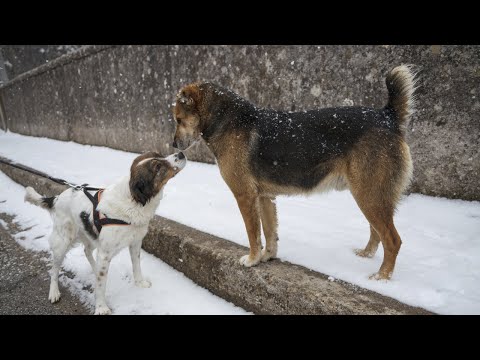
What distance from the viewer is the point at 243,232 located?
11.0ft

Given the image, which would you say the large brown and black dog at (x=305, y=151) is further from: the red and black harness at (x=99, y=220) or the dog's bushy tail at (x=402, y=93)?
the red and black harness at (x=99, y=220)

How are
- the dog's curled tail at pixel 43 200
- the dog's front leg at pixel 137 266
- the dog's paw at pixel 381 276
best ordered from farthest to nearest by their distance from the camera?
1. the dog's curled tail at pixel 43 200
2. the dog's front leg at pixel 137 266
3. the dog's paw at pixel 381 276

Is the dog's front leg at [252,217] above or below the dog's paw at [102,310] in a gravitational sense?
above

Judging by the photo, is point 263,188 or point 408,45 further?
point 408,45

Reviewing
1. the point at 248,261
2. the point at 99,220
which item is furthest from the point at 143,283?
the point at 248,261

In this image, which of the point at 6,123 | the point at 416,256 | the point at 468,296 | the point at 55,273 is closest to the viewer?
the point at 468,296

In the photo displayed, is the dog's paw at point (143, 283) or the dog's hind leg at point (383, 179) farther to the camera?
the dog's paw at point (143, 283)

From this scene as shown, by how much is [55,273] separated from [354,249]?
294 centimetres

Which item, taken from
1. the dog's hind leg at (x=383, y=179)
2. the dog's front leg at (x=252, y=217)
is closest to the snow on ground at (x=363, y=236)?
the dog's hind leg at (x=383, y=179)

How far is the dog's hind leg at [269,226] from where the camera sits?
2.78 metres

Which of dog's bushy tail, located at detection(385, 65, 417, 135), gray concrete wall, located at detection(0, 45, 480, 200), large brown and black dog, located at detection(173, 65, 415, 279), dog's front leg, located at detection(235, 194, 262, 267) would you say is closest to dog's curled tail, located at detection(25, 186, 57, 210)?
large brown and black dog, located at detection(173, 65, 415, 279)

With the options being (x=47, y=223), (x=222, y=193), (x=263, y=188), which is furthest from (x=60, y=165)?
(x=263, y=188)

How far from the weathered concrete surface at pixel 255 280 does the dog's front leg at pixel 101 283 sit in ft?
2.44

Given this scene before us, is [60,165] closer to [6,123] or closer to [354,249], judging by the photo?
[354,249]
